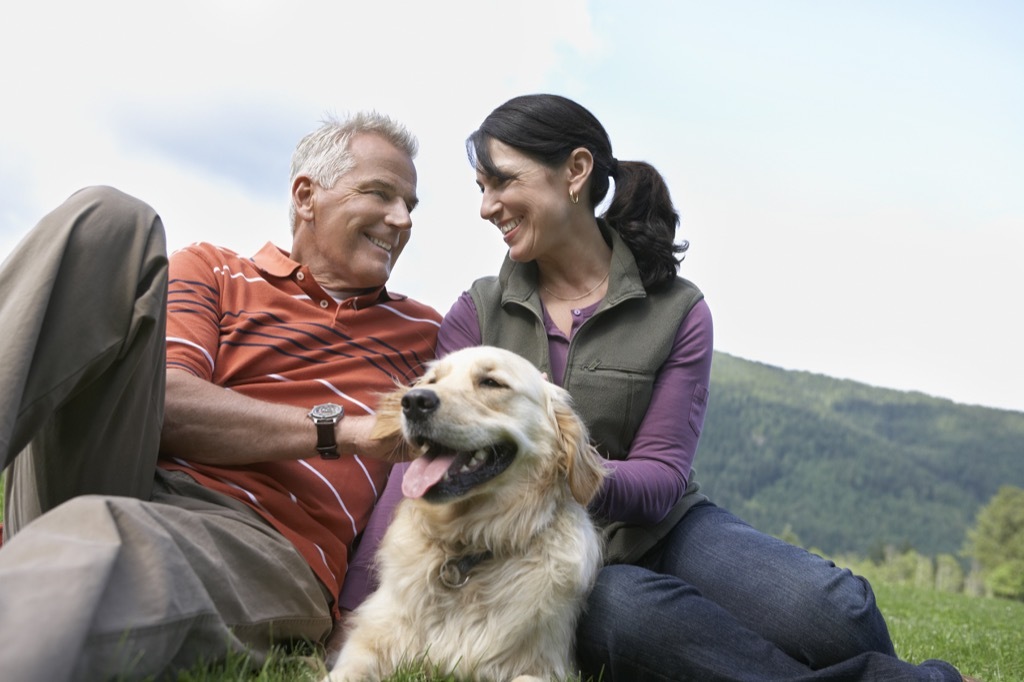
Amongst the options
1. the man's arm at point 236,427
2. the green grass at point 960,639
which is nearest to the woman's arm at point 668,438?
the man's arm at point 236,427

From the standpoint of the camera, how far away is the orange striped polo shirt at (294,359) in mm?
3229

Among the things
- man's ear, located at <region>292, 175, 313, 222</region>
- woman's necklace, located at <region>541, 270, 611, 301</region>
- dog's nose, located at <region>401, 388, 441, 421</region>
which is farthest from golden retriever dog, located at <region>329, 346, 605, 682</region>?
man's ear, located at <region>292, 175, 313, 222</region>

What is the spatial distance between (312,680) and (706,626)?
121cm

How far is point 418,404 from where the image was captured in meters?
2.83

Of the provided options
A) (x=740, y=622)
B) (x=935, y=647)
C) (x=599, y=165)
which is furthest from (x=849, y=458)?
(x=740, y=622)

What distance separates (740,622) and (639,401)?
2.78ft

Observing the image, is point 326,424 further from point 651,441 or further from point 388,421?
point 651,441

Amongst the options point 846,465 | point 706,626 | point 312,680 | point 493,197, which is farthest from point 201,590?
point 846,465

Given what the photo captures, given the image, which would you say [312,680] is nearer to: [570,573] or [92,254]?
[570,573]

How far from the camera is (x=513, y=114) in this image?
3.79 metres

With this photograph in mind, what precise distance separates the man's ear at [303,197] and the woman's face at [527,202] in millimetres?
724

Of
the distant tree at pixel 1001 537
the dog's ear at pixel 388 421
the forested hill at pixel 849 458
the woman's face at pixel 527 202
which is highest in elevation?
the woman's face at pixel 527 202

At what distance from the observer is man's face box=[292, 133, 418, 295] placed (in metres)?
3.77

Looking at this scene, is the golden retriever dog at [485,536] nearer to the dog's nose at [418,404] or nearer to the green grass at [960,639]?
the dog's nose at [418,404]
